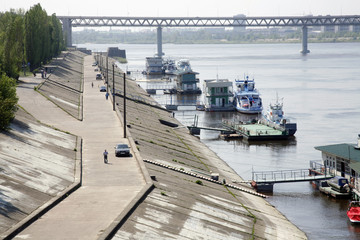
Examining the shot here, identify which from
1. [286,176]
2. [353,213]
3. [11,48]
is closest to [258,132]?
[286,176]

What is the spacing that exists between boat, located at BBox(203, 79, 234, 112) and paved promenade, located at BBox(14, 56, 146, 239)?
44.2 meters

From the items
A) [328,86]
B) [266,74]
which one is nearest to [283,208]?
[328,86]

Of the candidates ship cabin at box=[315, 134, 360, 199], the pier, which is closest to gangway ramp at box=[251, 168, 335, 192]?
the pier

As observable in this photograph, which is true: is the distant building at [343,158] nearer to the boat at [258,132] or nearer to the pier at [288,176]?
the pier at [288,176]

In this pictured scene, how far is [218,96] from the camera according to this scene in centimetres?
11562

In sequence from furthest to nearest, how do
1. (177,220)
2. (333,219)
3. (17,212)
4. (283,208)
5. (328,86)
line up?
1. (328,86)
2. (283,208)
3. (333,219)
4. (177,220)
5. (17,212)

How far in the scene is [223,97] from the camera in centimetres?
11631

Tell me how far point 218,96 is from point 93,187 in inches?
3062

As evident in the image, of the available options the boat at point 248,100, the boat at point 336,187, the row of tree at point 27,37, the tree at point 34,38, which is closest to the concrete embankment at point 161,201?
the boat at point 336,187

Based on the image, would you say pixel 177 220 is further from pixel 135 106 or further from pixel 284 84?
pixel 284 84

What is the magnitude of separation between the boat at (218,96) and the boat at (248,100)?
1.63m

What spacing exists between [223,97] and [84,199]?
8155 centimetres

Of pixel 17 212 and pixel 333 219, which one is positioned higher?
pixel 17 212

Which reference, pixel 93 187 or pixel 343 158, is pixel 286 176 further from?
pixel 93 187
